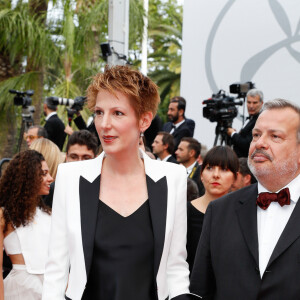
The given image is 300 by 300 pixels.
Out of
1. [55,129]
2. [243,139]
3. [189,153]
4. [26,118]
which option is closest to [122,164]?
[243,139]

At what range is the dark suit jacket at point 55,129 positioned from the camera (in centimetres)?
807

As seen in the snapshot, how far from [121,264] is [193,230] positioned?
1.43 m

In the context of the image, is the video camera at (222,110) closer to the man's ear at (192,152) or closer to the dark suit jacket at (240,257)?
the man's ear at (192,152)

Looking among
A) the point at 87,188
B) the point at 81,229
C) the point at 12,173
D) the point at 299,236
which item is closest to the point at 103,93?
the point at 87,188

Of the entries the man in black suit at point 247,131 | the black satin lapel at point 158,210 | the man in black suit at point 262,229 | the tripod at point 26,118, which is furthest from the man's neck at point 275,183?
the tripod at point 26,118

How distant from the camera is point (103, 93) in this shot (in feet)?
8.22

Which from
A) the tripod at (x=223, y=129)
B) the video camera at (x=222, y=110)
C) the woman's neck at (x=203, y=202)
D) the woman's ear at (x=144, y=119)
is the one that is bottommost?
the woman's neck at (x=203, y=202)

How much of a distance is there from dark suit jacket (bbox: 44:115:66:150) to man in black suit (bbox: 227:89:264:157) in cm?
272

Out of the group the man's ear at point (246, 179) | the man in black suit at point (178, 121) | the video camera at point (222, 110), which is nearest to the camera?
the man's ear at point (246, 179)

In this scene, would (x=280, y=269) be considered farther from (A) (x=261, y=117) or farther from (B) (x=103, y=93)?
(B) (x=103, y=93)

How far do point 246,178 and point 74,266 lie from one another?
302cm

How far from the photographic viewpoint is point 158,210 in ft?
8.17

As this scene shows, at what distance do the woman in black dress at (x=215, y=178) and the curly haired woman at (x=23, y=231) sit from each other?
1061 millimetres

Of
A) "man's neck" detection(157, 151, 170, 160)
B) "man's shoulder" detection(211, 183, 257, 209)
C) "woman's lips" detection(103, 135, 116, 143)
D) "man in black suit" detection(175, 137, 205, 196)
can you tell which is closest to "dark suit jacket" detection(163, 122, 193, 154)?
"man's neck" detection(157, 151, 170, 160)
